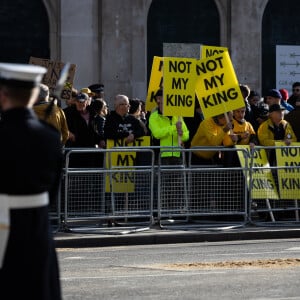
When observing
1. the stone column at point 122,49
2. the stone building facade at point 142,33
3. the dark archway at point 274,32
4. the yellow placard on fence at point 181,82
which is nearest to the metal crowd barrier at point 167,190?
the yellow placard on fence at point 181,82

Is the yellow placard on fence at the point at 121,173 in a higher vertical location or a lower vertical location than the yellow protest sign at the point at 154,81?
lower

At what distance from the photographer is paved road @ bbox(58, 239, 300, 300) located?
33.9ft

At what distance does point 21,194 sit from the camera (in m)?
6.35

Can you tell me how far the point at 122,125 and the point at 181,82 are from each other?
132cm

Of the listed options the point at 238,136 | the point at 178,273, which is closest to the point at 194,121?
the point at 238,136

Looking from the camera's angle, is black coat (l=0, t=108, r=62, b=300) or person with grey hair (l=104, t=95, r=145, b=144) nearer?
black coat (l=0, t=108, r=62, b=300)

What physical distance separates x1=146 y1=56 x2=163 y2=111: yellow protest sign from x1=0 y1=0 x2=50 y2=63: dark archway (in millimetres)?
9660

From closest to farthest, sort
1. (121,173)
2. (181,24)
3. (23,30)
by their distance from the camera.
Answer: (121,173) → (23,30) → (181,24)

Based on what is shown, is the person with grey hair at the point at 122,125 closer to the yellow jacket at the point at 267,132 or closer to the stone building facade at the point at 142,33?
the yellow jacket at the point at 267,132

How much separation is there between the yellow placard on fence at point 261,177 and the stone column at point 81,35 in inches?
443

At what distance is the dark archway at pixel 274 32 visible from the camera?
30.6 m

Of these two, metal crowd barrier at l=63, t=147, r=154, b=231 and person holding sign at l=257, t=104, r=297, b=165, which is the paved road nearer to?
metal crowd barrier at l=63, t=147, r=154, b=231

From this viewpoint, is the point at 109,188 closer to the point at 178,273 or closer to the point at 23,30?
the point at 178,273

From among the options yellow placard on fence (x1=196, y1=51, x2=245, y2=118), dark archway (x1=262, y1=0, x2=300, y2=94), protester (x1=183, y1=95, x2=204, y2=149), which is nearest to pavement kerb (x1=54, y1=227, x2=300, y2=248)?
yellow placard on fence (x1=196, y1=51, x2=245, y2=118)
